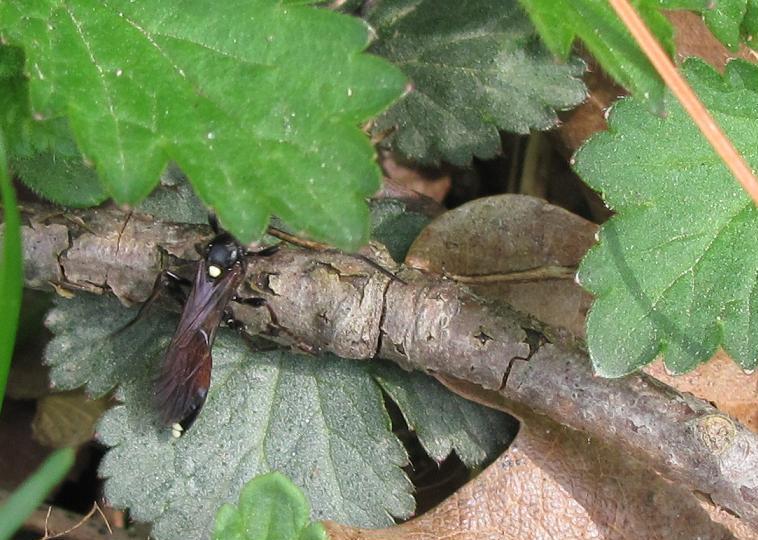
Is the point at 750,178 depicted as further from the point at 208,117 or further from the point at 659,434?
the point at 208,117

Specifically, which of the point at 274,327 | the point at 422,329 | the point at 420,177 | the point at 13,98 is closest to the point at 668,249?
the point at 422,329

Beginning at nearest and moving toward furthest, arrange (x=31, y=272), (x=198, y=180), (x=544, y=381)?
(x=198, y=180) → (x=544, y=381) → (x=31, y=272)

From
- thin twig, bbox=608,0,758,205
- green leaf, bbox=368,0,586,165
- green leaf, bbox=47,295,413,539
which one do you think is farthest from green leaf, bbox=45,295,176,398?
thin twig, bbox=608,0,758,205

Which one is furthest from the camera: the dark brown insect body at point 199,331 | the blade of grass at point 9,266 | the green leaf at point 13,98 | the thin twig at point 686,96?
the dark brown insect body at point 199,331

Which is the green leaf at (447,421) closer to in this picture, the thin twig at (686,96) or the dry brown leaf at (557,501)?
the dry brown leaf at (557,501)

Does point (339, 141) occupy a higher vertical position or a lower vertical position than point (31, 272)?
higher

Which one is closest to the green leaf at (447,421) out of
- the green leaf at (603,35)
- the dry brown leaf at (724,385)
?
the dry brown leaf at (724,385)

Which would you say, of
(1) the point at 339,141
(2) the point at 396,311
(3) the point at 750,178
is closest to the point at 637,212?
(3) the point at 750,178
